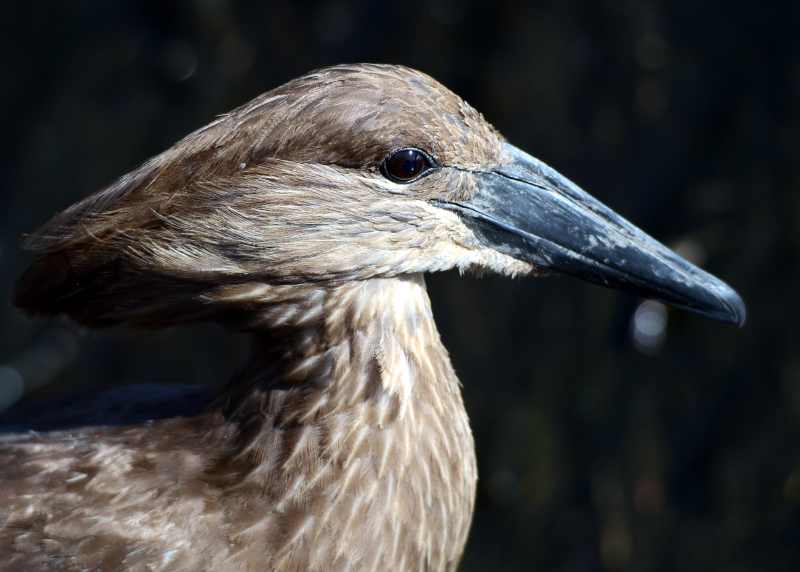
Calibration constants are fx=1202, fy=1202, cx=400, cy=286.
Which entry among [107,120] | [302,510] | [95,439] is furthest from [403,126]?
[107,120]

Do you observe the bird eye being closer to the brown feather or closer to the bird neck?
the brown feather

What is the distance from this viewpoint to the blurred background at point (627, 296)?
4.30m

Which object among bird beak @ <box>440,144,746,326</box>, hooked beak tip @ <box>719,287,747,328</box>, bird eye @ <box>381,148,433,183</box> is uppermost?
bird eye @ <box>381,148,433,183</box>

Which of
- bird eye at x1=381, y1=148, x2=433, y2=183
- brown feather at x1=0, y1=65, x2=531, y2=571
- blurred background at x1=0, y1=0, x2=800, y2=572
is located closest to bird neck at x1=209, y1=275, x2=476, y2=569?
brown feather at x1=0, y1=65, x2=531, y2=571

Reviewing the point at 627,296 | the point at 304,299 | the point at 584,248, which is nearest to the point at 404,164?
the point at 304,299

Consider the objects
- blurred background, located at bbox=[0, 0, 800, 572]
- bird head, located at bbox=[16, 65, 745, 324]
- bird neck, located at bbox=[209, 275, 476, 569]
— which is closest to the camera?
bird head, located at bbox=[16, 65, 745, 324]

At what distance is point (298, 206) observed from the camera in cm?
242

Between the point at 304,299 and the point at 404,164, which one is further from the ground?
the point at 404,164

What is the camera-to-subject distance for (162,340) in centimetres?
560

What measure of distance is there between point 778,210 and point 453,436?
6.80 ft

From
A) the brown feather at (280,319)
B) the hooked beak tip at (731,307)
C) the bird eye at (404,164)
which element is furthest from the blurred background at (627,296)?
the bird eye at (404,164)

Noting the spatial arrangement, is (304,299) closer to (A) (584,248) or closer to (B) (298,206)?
(B) (298,206)

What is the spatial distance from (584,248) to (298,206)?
65 centimetres

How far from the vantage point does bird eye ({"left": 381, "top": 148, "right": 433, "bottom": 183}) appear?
7.96 feet
